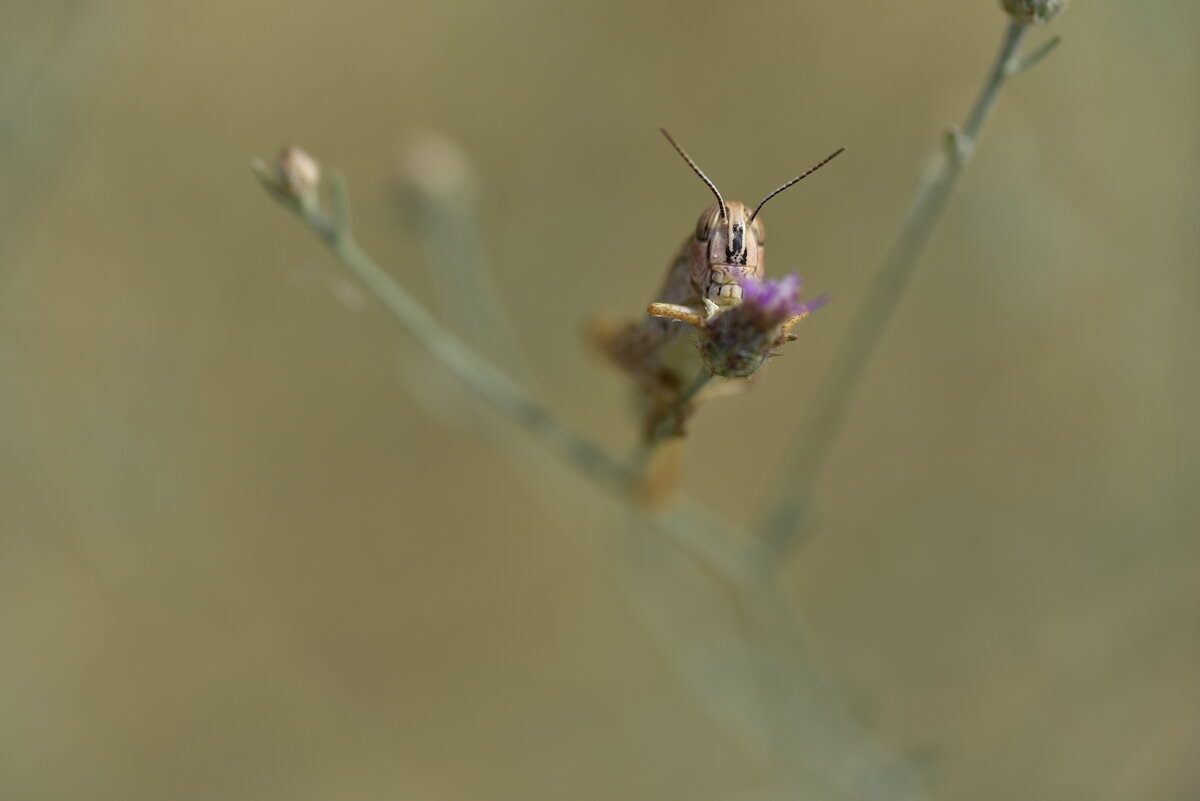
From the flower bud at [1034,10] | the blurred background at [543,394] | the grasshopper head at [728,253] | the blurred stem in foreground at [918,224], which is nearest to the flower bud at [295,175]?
the grasshopper head at [728,253]

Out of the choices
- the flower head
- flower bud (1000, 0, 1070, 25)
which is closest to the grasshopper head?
the flower head

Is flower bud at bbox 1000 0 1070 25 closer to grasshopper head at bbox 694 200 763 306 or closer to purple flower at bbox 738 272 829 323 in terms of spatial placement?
grasshopper head at bbox 694 200 763 306

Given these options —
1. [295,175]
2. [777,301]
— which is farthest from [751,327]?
[295,175]

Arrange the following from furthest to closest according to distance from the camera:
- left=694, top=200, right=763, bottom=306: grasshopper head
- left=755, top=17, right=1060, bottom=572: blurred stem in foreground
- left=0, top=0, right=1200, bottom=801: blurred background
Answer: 1. left=0, top=0, right=1200, bottom=801: blurred background
2. left=755, top=17, right=1060, bottom=572: blurred stem in foreground
3. left=694, top=200, right=763, bottom=306: grasshopper head

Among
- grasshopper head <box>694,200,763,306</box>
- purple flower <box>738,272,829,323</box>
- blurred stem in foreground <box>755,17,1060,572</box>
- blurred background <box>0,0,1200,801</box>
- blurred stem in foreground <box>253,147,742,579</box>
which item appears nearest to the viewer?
purple flower <box>738,272,829,323</box>

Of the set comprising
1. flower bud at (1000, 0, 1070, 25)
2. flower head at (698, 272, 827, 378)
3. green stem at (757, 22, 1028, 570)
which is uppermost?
flower bud at (1000, 0, 1070, 25)

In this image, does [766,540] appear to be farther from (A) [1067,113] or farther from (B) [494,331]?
(A) [1067,113]

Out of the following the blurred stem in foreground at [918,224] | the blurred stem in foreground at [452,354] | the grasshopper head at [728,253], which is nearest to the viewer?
the grasshopper head at [728,253]

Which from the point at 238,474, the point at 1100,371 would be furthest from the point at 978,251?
the point at 238,474

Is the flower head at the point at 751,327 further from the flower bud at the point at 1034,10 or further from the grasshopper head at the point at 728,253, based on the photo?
the flower bud at the point at 1034,10
